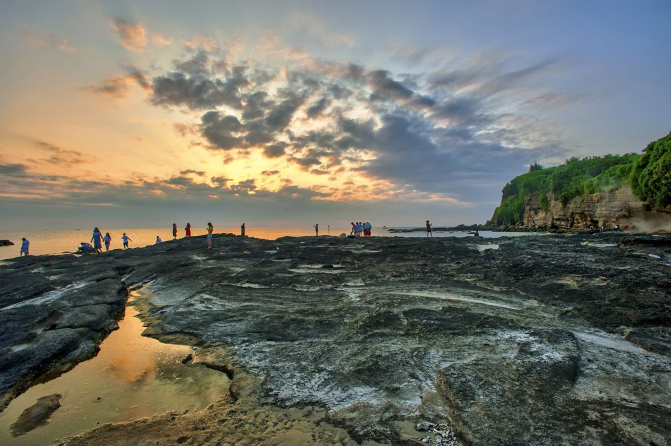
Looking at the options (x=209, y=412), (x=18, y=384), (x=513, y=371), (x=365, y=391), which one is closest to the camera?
(x=209, y=412)

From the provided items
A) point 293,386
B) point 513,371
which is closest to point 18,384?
point 293,386

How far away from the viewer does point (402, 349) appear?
20.8ft

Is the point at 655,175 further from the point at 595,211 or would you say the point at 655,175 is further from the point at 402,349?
the point at 402,349

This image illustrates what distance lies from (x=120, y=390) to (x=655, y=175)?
1970 inches

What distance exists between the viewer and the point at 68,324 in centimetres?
847

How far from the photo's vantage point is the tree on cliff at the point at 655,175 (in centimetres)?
3328

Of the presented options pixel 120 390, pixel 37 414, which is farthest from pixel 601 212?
pixel 37 414

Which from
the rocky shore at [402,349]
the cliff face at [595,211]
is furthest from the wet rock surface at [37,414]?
the cliff face at [595,211]

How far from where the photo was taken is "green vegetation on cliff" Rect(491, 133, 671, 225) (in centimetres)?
3416

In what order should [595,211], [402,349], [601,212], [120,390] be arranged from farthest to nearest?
[595,211] < [601,212] < [402,349] < [120,390]

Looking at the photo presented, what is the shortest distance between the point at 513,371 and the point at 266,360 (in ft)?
14.9

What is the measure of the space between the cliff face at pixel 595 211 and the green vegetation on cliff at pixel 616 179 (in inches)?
52.4

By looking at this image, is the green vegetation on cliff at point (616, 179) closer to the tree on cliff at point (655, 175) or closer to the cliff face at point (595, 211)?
the tree on cliff at point (655, 175)

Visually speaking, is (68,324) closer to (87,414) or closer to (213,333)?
(213,333)
